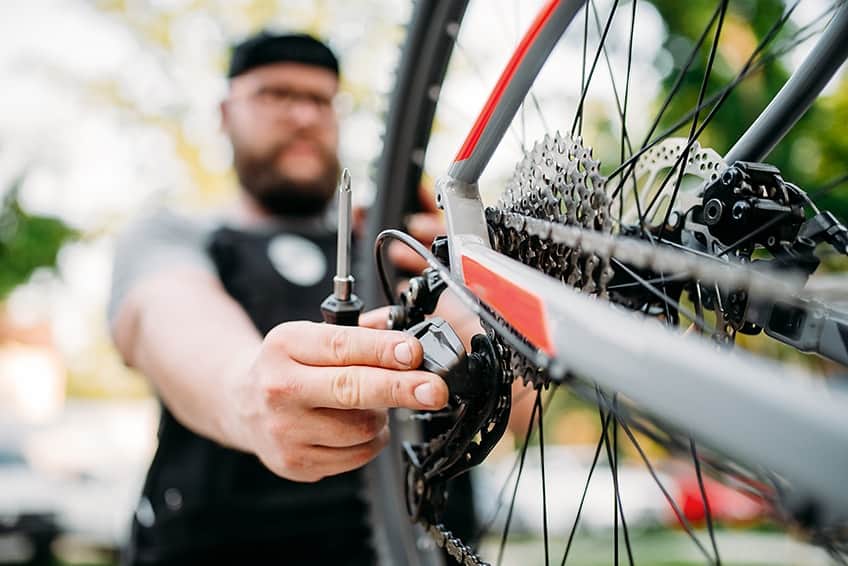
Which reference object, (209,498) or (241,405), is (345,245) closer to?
(241,405)

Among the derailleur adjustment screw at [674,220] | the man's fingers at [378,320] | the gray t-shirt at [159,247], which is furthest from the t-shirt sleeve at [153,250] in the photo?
the derailleur adjustment screw at [674,220]

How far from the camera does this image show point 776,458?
24cm

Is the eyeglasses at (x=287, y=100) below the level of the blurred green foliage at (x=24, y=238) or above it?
above

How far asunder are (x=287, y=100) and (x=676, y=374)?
149 centimetres

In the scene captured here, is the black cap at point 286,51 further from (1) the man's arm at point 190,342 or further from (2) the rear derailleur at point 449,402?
(2) the rear derailleur at point 449,402

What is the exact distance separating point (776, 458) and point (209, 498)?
1121mm

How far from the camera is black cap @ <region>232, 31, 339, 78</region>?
1.61 metres

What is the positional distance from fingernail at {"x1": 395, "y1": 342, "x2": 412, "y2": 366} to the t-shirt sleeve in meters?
0.75

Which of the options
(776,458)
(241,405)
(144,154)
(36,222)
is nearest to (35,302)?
(36,222)

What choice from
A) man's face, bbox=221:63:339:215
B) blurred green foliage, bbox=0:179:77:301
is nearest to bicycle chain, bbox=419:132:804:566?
man's face, bbox=221:63:339:215

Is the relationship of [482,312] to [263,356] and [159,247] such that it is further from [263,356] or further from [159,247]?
[159,247]

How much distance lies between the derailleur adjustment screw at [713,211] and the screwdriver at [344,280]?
25 cm

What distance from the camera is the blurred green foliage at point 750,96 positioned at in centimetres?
281

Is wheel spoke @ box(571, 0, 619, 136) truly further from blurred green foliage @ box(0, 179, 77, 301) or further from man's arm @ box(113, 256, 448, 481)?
blurred green foliage @ box(0, 179, 77, 301)
